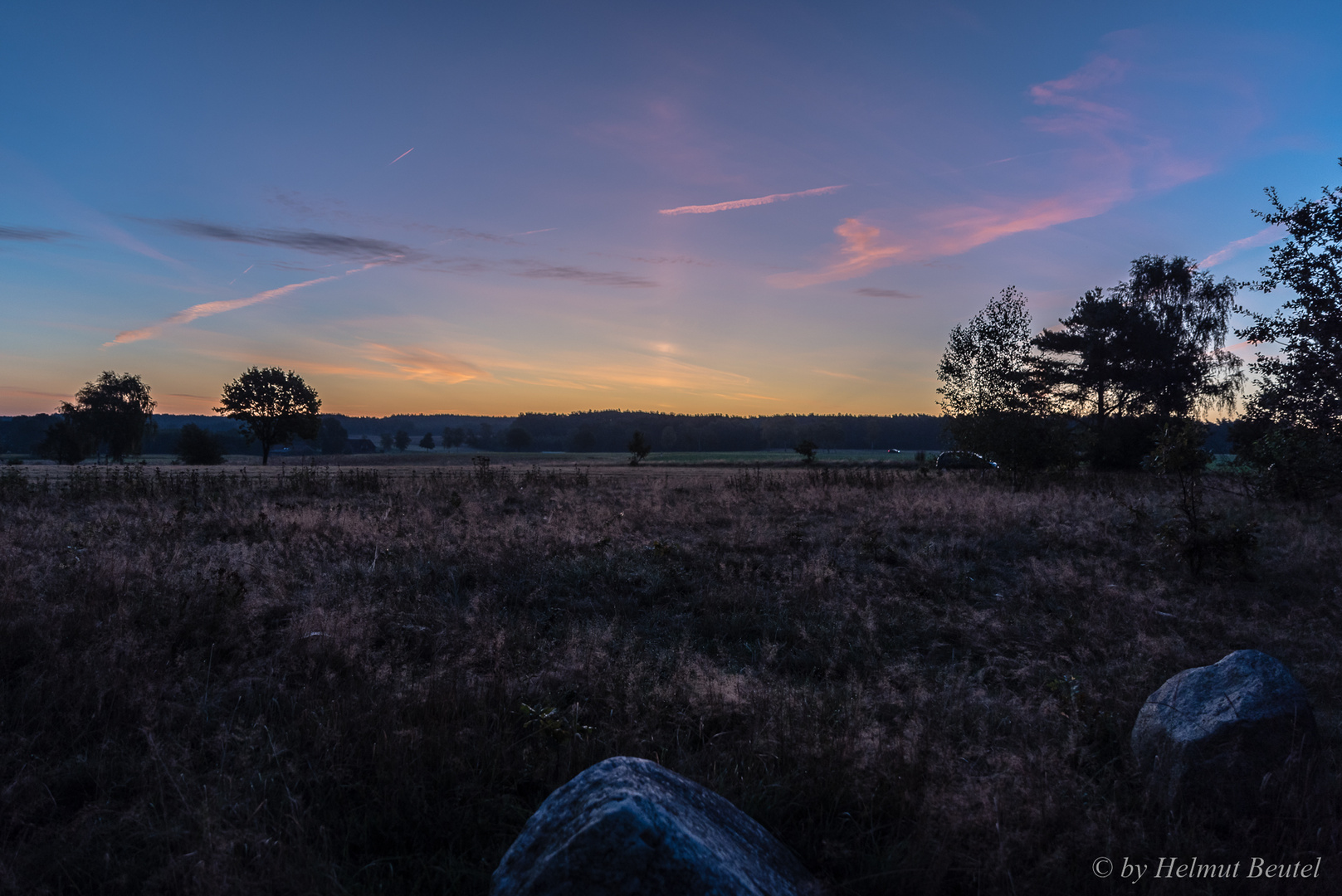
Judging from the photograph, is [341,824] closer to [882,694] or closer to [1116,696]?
[882,694]

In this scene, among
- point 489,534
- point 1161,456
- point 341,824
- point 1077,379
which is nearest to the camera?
point 341,824

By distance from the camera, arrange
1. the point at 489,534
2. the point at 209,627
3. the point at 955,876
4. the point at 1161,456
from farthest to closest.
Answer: the point at 489,534 < the point at 1161,456 < the point at 209,627 < the point at 955,876

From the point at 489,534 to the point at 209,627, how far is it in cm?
513

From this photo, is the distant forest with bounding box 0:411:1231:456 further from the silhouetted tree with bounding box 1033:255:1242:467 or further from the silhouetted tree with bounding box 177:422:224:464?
the silhouetted tree with bounding box 1033:255:1242:467

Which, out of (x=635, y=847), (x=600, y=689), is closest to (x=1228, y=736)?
(x=635, y=847)

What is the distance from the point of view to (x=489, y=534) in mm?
11148

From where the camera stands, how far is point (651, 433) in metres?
137

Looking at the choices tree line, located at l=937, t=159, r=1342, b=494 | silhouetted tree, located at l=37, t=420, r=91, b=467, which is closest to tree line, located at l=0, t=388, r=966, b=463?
silhouetted tree, located at l=37, t=420, r=91, b=467

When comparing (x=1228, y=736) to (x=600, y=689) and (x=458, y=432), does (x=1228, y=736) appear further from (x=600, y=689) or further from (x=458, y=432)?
(x=458, y=432)

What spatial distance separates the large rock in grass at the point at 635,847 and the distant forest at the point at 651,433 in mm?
114728

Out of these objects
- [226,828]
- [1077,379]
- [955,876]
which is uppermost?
[1077,379]

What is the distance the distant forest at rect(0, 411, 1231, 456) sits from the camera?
125m

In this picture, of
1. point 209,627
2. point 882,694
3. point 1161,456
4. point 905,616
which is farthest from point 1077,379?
point 209,627

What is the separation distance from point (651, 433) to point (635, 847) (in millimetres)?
135087
